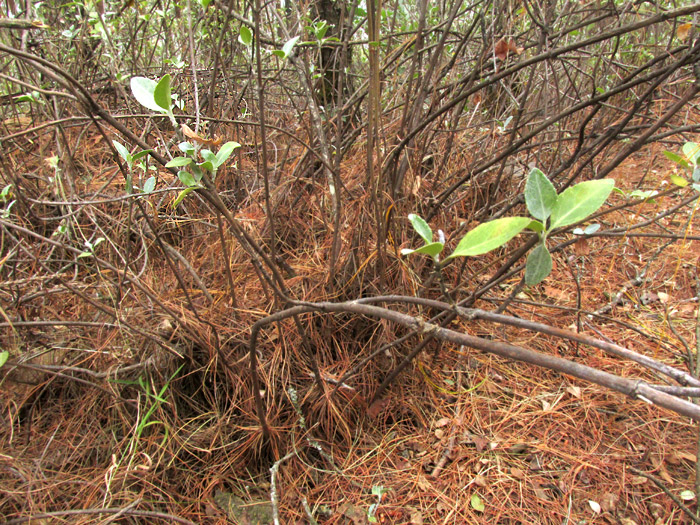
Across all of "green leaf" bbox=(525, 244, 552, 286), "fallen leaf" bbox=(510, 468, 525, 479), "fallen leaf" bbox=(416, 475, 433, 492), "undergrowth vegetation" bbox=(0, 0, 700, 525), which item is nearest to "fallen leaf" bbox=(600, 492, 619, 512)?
"undergrowth vegetation" bbox=(0, 0, 700, 525)

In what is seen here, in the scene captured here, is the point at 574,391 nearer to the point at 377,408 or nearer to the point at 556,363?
the point at 377,408

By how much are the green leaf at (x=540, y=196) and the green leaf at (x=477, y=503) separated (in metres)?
1.14

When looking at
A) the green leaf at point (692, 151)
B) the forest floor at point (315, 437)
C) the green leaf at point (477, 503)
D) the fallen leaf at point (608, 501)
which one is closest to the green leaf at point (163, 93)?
the forest floor at point (315, 437)

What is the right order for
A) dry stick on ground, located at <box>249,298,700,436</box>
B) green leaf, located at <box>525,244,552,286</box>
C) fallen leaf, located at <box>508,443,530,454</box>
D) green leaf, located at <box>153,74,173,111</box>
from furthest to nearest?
fallen leaf, located at <box>508,443,530,454</box>
green leaf, located at <box>153,74,173,111</box>
green leaf, located at <box>525,244,552,286</box>
dry stick on ground, located at <box>249,298,700,436</box>

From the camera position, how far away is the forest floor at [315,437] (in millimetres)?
1308

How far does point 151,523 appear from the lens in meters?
1.28

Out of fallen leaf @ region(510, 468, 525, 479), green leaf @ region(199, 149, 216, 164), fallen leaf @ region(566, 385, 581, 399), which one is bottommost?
fallen leaf @ region(510, 468, 525, 479)

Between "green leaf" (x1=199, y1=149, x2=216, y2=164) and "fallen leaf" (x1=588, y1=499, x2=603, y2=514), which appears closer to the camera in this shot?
"green leaf" (x1=199, y1=149, x2=216, y2=164)

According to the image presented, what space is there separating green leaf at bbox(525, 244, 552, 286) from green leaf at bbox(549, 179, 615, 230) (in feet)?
0.15

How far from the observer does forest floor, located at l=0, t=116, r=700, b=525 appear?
131 centimetres

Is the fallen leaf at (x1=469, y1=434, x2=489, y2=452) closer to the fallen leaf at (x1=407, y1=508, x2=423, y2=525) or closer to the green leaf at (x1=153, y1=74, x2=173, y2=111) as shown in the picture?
the fallen leaf at (x1=407, y1=508, x2=423, y2=525)

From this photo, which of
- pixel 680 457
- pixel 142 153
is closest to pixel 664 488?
pixel 680 457

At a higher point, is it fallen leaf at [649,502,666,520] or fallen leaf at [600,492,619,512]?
fallen leaf at [600,492,619,512]

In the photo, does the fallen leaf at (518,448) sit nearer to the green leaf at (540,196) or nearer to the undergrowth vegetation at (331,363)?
the undergrowth vegetation at (331,363)
